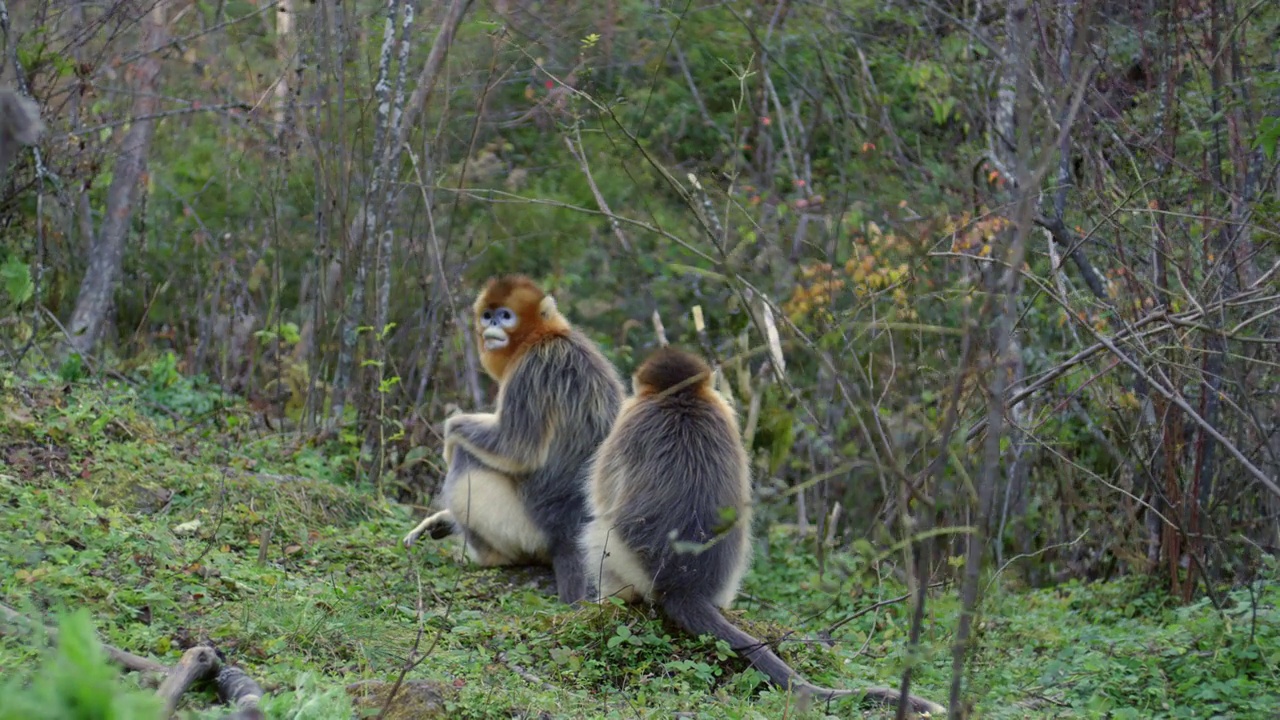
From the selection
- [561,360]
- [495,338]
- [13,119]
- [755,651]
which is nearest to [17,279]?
[495,338]

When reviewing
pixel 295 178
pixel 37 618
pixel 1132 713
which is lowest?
pixel 1132 713

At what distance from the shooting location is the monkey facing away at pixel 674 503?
17.3ft

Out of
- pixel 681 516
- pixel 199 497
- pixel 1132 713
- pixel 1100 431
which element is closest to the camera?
pixel 1132 713

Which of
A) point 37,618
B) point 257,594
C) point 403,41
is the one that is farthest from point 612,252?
point 37,618

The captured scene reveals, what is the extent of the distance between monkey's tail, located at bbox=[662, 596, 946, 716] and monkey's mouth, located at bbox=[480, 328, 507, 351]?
206 cm

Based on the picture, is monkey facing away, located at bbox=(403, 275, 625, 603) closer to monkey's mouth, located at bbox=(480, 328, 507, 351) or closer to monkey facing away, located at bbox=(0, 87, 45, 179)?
monkey's mouth, located at bbox=(480, 328, 507, 351)

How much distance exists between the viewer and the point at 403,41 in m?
8.29

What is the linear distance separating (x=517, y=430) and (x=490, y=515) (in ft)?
1.57

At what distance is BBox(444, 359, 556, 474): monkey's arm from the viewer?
6684 mm

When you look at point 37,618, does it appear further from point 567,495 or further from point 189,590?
point 567,495

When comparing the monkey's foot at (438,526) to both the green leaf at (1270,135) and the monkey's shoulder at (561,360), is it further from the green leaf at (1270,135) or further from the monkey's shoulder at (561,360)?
the green leaf at (1270,135)

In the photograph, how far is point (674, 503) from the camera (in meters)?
5.36

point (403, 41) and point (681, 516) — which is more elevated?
point (403, 41)

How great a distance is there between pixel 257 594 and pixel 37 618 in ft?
4.63
